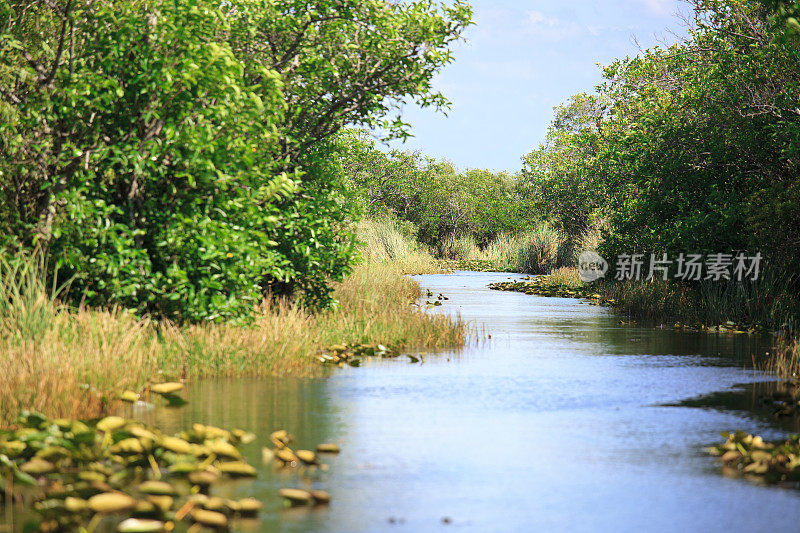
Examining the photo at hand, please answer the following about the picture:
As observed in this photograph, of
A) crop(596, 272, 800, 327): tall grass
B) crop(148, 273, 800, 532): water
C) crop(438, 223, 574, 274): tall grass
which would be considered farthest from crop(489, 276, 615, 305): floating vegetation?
crop(148, 273, 800, 532): water

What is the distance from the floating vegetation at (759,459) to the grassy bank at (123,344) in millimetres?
6206

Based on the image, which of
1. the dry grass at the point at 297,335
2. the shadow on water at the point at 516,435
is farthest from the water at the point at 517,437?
the dry grass at the point at 297,335

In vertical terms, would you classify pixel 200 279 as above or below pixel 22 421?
above

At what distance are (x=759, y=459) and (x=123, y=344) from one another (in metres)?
7.19

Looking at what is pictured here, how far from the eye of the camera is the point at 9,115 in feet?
40.4

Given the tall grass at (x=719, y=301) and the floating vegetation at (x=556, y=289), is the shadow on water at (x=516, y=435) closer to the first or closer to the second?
the tall grass at (x=719, y=301)

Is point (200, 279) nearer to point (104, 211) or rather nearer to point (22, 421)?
point (104, 211)

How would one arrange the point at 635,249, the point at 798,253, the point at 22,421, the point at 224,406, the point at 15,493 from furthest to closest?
the point at 635,249, the point at 798,253, the point at 224,406, the point at 22,421, the point at 15,493

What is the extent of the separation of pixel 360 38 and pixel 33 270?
26.2 feet

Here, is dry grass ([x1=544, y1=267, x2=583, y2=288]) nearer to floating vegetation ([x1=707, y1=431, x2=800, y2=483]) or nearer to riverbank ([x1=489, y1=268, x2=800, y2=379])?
riverbank ([x1=489, y1=268, x2=800, y2=379])

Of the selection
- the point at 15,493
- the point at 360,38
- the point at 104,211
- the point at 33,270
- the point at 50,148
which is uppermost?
the point at 360,38

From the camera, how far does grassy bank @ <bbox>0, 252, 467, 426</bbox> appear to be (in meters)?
9.68

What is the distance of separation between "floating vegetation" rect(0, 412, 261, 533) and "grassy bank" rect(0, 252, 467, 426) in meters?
0.98

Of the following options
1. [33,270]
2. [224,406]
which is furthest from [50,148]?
[224,406]
